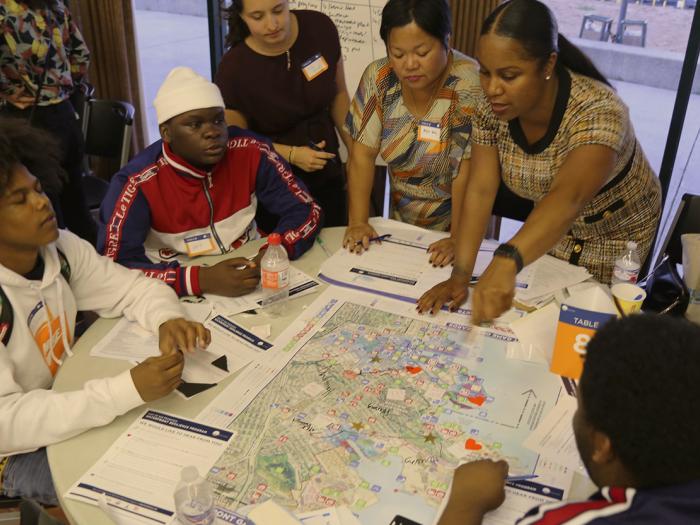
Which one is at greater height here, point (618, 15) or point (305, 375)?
point (618, 15)

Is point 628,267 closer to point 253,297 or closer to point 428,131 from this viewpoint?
point 428,131

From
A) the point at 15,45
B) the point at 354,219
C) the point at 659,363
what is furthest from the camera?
the point at 15,45

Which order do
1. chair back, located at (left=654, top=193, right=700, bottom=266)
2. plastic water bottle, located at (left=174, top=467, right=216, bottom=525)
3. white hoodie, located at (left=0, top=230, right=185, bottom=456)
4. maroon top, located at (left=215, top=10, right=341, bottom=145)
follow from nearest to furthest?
1. plastic water bottle, located at (left=174, top=467, right=216, bottom=525)
2. white hoodie, located at (left=0, top=230, right=185, bottom=456)
3. chair back, located at (left=654, top=193, right=700, bottom=266)
4. maroon top, located at (left=215, top=10, right=341, bottom=145)

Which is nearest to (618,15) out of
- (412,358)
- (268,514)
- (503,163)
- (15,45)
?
(503,163)

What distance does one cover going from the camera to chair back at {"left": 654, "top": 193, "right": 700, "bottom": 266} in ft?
7.41

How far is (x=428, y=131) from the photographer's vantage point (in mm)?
2055

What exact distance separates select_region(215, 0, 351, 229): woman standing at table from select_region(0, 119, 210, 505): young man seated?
792 millimetres

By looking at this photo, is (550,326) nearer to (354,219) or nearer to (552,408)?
(552,408)

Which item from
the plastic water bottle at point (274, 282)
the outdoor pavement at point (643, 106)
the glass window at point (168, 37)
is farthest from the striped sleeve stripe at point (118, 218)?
the glass window at point (168, 37)

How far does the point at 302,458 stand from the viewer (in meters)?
1.25

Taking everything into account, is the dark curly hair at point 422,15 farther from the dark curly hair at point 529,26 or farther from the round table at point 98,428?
the round table at point 98,428

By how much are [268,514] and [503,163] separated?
121cm

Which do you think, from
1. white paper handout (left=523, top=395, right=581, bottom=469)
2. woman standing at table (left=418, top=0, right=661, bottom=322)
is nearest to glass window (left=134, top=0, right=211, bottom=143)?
woman standing at table (left=418, top=0, right=661, bottom=322)

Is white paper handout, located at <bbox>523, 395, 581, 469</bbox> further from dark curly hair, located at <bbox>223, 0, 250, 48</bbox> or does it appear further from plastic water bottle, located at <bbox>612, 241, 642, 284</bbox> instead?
dark curly hair, located at <bbox>223, 0, 250, 48</bbox>
